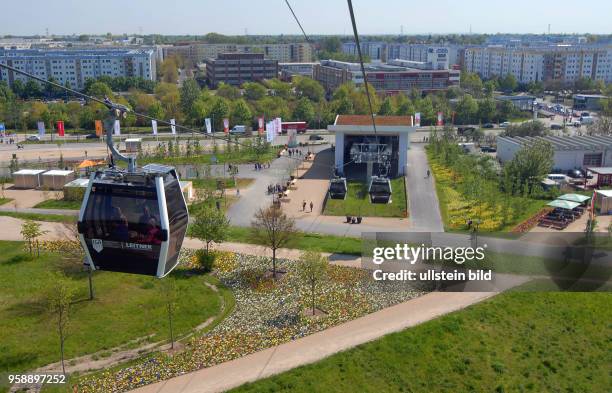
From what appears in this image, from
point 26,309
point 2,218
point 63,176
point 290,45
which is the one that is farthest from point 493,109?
point 290,45

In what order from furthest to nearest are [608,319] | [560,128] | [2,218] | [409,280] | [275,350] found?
1. [560,128]
2. [2,218]
3. [409,280]
4. [608,319]
5. [275,350]

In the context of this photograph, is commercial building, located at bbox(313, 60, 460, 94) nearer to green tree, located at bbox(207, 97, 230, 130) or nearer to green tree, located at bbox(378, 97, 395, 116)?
green tree, located at bbox(378, 97, 395, 116)

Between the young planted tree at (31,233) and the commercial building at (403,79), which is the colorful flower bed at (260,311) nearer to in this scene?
→ the young planted tree at (31,233)

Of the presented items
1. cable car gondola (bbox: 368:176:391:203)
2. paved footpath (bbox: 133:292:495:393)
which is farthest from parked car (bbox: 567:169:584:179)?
paved footpath (bbox: 133:292:495:393)

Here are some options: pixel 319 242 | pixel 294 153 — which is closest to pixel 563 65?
pixel 294 153

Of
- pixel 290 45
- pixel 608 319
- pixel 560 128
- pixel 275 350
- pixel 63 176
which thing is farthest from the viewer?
pixel 290 45

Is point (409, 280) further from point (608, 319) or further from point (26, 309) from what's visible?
point (26, 309)
